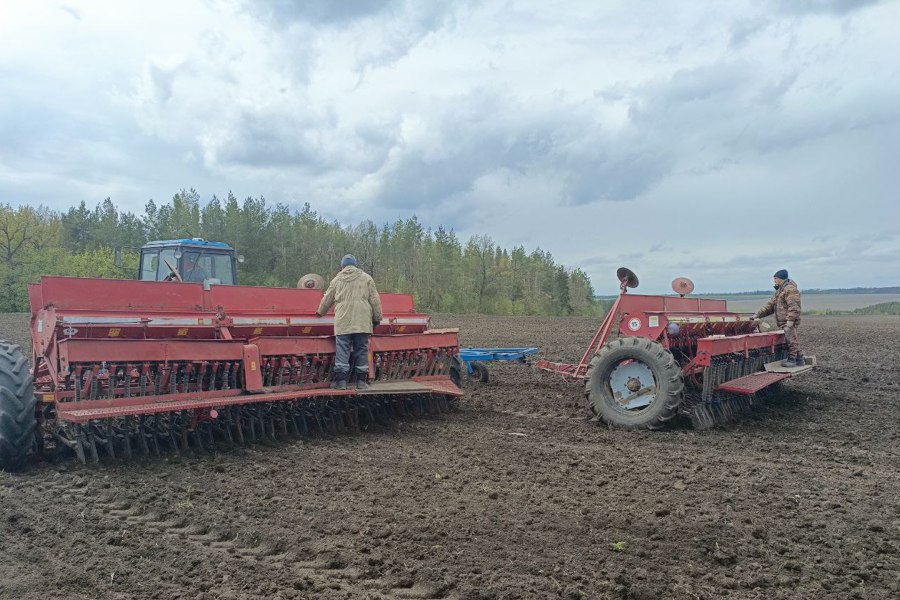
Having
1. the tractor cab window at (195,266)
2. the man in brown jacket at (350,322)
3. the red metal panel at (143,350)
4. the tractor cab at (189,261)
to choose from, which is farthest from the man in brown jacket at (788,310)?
the tractor cab window at (195,266)

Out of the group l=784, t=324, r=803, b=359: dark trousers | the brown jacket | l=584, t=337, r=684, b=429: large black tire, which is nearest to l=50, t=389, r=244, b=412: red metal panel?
the brown jacket

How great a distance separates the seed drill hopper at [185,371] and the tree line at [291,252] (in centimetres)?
3339

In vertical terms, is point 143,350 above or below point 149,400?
above

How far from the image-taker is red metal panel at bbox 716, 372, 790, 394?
7904mm

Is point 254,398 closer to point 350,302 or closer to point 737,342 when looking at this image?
point 350,302

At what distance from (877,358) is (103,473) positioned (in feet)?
54.4

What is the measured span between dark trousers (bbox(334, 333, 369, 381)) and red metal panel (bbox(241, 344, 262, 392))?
3.19 ft

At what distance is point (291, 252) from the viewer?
45.3 metres

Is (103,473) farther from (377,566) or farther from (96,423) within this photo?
(377,566)

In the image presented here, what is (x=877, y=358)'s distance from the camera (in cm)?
1622

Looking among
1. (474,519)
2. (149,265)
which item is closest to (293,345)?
(474,519)

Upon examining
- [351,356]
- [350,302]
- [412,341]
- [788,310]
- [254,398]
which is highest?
[350,302]

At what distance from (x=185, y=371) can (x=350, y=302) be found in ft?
6.16

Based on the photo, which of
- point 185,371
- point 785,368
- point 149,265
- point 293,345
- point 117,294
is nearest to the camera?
point 185,371
